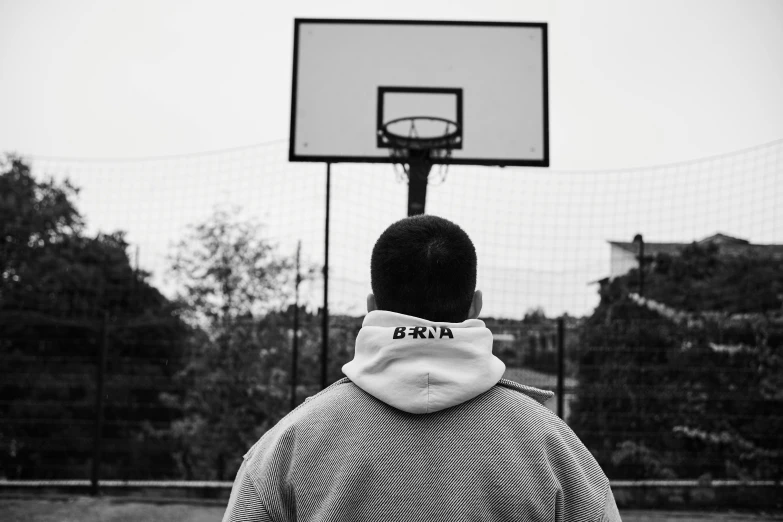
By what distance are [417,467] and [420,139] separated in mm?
3797

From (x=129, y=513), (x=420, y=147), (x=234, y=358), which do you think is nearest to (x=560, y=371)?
(x=420, y=147)

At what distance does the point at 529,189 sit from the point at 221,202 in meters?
2.80

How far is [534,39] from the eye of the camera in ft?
16.0

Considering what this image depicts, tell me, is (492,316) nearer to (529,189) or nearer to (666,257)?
(529,189)

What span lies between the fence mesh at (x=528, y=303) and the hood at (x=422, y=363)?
3699 mm

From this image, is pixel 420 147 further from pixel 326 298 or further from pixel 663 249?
pixel 663 249

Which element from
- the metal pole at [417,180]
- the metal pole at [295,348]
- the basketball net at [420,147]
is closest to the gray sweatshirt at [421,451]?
the metal pole at [417,180]

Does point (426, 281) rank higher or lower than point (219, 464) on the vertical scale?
higher

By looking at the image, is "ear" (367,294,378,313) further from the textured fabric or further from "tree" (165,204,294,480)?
"tree" (165,204,294,480)

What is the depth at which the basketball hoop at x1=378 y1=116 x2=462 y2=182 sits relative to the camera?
461 cm

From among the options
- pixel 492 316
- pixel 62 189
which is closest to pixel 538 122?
pixel 492 316

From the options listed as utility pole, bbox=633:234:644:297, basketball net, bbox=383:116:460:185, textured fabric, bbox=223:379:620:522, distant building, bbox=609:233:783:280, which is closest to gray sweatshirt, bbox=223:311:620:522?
Answer: textured fabric, bbox=223:379:620:522

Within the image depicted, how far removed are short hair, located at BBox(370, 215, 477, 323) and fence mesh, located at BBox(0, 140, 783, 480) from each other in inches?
142

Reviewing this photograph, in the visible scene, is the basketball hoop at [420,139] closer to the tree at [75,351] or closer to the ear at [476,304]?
the tree at [75,351]
